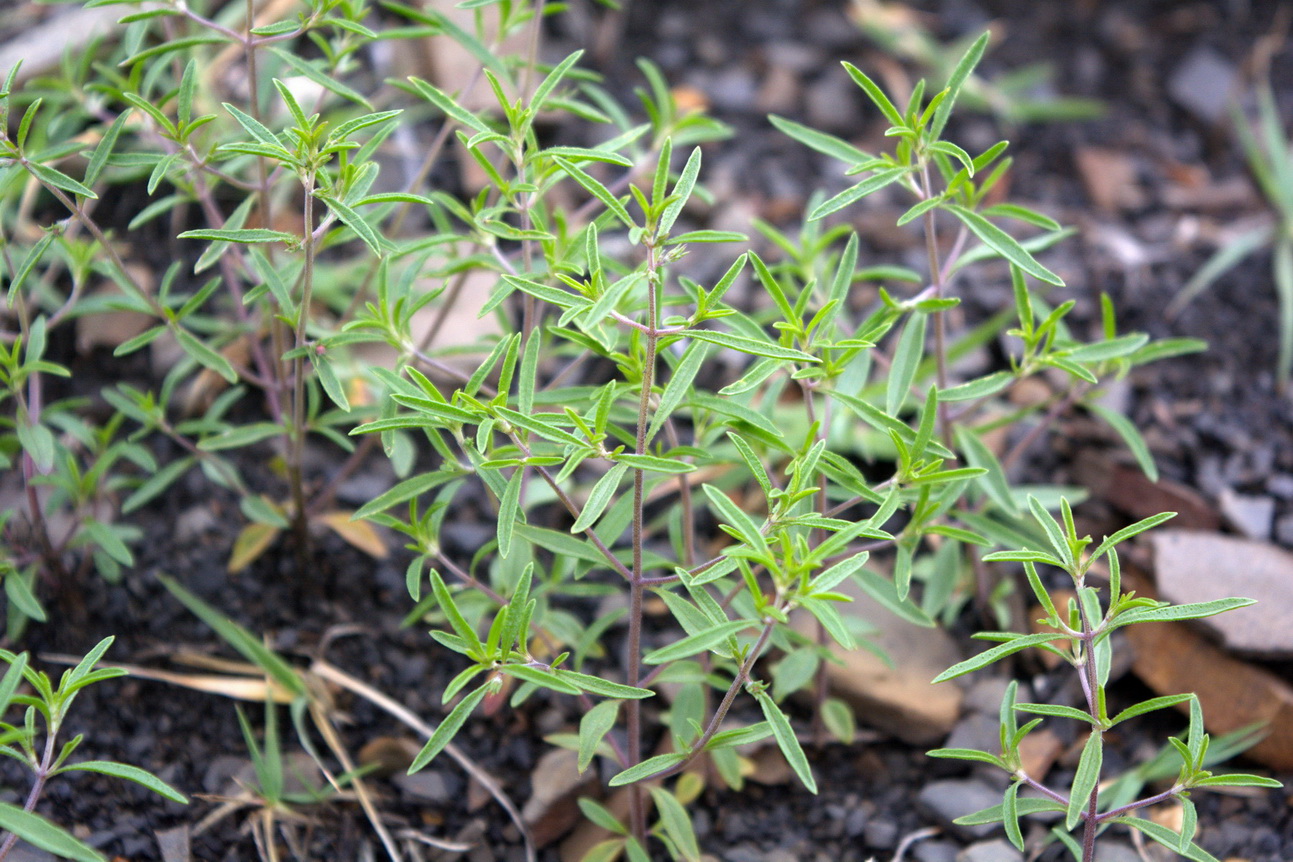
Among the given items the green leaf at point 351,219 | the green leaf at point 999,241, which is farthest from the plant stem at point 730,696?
the green leaf at point 351,219

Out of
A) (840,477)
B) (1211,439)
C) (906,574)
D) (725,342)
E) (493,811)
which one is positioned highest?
(725,342)

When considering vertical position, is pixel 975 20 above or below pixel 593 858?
above

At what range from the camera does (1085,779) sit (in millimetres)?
1645

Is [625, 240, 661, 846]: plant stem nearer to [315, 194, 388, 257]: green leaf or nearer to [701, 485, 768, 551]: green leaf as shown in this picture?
[701, 485, 768, 551]: green leaf

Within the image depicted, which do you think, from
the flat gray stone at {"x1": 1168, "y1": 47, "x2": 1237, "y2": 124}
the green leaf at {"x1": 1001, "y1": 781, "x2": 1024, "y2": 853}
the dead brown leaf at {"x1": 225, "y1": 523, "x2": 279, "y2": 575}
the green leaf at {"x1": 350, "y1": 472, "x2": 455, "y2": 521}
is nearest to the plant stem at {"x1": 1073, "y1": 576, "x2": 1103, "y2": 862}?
the green leaf at {"x1": 1001, "y1": 781, "x2": 1024, "y2": 853}

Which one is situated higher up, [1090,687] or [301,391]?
[301,391]

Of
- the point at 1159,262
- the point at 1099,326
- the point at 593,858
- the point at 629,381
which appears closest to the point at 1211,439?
the point at 1099,326

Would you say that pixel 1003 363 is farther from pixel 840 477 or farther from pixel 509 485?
pixel 509 485

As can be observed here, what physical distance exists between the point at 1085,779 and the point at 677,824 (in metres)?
0.70

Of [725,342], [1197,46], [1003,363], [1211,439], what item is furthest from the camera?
[1197,46]

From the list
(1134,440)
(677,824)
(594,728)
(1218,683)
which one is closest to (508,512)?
(594,728)

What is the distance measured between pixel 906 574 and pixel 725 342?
540 mm

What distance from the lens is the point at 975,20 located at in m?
4.15

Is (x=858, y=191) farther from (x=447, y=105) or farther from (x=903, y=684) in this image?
(x=903, y=684)
